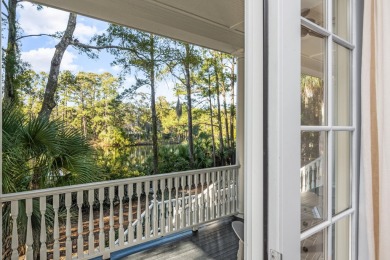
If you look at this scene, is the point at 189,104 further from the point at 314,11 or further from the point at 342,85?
the point at 314,11

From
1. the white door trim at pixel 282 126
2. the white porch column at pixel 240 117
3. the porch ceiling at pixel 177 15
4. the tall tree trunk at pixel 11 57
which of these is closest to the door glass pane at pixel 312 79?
the white door trim at pixel 282 126

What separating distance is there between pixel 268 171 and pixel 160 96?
376cm

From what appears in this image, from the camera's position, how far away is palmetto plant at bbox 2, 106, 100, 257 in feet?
6.77

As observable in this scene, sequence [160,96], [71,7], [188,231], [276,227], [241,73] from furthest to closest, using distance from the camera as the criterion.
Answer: [160,96] → [241,73] → [188,231] → [71,7] → [276,227]

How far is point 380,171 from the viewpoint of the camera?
106 cm

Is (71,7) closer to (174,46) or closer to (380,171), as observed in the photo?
(174,46)

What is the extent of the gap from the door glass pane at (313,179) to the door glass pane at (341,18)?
512mm

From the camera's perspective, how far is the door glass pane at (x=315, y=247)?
0.85m

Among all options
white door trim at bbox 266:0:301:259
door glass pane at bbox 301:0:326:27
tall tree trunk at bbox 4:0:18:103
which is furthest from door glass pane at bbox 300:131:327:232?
tall tree trunk at bbox 4:0:18:103

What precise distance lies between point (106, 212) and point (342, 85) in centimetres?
341

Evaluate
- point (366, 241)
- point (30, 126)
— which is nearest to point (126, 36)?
point (30, 126)

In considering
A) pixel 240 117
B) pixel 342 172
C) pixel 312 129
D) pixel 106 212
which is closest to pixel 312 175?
pixel 312 129

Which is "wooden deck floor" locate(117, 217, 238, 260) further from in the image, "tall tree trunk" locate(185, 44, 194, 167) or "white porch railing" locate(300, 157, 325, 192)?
"white porch railing" locate(300, 157, 325, 192)

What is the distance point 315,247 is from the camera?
3.00 ft
